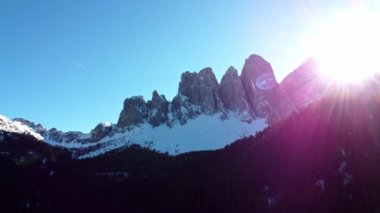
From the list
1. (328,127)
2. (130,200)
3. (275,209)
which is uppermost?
(328,127)

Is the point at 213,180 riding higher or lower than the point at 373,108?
lower

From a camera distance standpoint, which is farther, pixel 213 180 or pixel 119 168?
pixel 119 168

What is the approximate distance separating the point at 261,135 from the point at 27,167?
264ft

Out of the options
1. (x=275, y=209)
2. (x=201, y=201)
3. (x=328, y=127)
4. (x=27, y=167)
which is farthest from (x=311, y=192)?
(x=27, y=167)

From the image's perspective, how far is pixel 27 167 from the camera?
162 m

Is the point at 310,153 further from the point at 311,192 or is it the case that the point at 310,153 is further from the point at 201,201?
the point at 201,201

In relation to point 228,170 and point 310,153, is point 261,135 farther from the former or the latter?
point 310,153

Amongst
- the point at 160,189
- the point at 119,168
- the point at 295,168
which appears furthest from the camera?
the point at 119,168

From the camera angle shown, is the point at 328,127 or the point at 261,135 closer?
the point at 328,127

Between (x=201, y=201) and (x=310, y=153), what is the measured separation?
31805 millimetres

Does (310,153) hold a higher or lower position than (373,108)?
lower

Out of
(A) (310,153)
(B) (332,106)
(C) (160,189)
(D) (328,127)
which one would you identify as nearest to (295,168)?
(A) (310,153)

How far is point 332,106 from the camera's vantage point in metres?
133

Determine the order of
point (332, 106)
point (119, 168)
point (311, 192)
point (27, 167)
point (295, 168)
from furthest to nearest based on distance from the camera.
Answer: point (119, 168) → point (27, 167) → point (332, 106) → point (295, 168) → point (311, 192)
